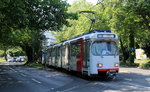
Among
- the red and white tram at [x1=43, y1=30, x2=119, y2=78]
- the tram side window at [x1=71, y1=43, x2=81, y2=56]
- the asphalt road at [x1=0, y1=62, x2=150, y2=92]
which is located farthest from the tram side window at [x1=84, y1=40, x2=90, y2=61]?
the asphalt road at [x1=0, y1=62, x2=150, y2=92]

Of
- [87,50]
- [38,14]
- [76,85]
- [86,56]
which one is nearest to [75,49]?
[86,56]

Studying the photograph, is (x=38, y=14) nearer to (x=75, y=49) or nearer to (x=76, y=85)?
(x=75, y=49)

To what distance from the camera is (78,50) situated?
1564 cm

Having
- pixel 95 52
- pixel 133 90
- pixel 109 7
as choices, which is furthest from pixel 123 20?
pixel 133 90

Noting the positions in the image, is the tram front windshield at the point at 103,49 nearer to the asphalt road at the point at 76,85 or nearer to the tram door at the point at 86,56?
the tram door at the point at 86,56

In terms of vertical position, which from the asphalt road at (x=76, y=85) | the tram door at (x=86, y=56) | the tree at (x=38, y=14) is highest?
the tree at (x=38, y=14)

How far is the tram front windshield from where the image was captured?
13.7 meters

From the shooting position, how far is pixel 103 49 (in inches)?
545

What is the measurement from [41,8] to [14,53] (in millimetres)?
81981

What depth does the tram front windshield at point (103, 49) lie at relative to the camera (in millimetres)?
13706

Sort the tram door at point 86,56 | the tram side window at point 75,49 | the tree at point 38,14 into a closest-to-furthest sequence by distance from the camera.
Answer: the tree at point 38,14 < the tram door at point 86,56 < the tram side window at point 75,49

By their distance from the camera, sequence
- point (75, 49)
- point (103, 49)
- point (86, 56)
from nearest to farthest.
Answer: point (103, 49) < point (86, 56) < point (75, 49)

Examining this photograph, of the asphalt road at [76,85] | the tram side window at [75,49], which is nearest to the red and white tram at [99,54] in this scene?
the tram side window at [75,49]

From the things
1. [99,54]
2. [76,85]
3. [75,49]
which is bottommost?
[76,85]
